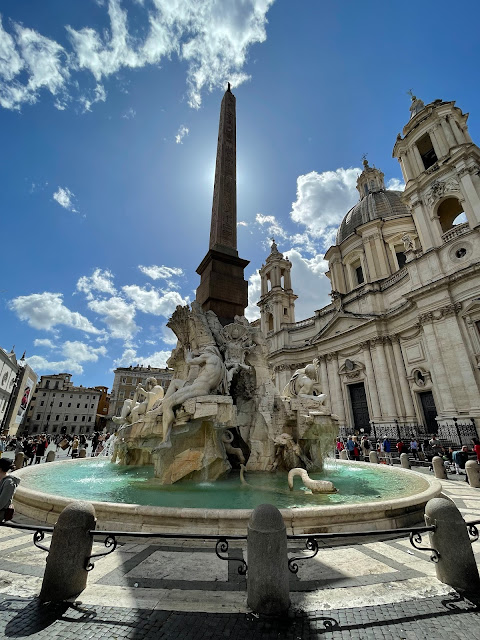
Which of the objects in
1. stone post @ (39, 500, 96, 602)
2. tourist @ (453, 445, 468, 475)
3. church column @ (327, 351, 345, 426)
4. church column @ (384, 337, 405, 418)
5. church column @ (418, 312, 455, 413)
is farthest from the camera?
church column @ (327, 351, 345, 426)

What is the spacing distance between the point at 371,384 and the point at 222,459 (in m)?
22.1

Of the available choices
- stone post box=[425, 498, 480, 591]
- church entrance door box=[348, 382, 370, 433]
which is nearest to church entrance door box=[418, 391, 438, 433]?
church entrance door box=[348, 382, 370, 433]

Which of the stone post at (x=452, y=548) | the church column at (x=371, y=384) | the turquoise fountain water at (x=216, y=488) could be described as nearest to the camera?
the stone post at (x=452, y=548)

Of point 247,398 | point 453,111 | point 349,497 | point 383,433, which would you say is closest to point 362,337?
point 383,433

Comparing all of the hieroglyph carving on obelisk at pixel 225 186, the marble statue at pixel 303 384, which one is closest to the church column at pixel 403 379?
the marble statue at pixel 303 384

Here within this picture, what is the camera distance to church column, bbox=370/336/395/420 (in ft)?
77.7

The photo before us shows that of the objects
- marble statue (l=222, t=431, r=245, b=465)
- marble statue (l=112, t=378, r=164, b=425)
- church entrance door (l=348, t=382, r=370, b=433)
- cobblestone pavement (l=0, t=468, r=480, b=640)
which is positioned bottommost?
cobblestone pavement (l=0, t=468, r=480, b=640)

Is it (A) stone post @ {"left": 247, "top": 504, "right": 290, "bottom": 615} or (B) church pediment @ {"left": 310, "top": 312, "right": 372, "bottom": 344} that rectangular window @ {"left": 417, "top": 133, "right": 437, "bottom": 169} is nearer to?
(B) church pediment @ {"left": 310, "top": 312, "right": 372, "bottom": 344}

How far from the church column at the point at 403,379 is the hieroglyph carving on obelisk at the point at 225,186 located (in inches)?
780

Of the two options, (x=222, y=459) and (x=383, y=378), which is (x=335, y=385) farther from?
(x=222, y=459)

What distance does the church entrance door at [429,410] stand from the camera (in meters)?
21.4

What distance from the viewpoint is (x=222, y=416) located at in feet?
21.4

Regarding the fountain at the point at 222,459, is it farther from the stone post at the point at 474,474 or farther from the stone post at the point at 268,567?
the stone post at the point at 474,474

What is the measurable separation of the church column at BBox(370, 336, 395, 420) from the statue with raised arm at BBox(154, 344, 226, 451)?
69.0ft
